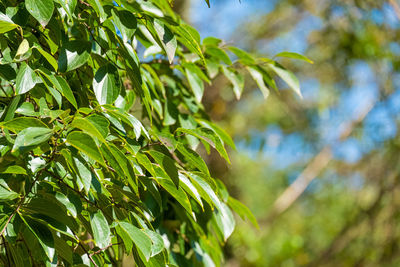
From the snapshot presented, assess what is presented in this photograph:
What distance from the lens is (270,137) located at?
211 inches

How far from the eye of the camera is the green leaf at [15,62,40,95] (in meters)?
0.71

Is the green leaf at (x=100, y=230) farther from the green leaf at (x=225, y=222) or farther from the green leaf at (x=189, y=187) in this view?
the green leaf at (x=225, y=222)

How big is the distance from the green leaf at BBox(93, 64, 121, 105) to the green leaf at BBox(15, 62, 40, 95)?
133mm

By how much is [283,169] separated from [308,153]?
2.19 metres

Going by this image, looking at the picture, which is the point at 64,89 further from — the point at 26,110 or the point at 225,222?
the point at 225,222

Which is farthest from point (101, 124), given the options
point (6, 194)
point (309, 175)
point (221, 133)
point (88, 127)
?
point (309, 175)

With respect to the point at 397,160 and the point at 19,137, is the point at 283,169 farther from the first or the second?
the point at 19,137

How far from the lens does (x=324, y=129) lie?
177 inches

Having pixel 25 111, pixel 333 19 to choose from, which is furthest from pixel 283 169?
pixel 25 111

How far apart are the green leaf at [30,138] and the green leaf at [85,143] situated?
0.03 metres

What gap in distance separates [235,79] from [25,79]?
63cm

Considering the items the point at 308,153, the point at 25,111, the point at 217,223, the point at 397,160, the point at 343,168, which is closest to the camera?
the point at 25,111

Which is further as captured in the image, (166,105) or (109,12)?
(166,105)

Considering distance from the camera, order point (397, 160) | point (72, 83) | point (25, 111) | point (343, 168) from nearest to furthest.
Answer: point (25, 111) < point (72, 83) < point (397, 160) < point (343, 168)
